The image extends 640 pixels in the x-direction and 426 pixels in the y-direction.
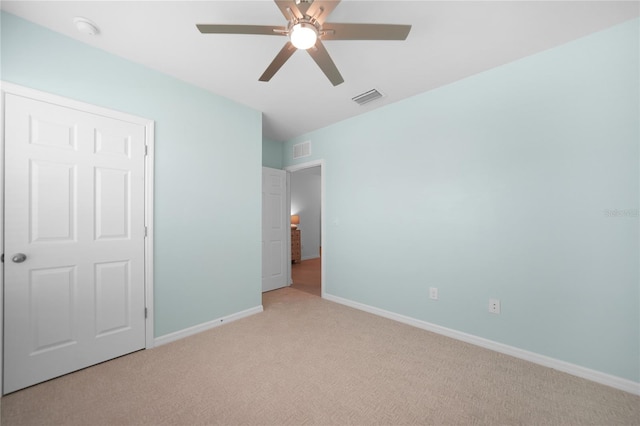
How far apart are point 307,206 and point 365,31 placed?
6.31 metres

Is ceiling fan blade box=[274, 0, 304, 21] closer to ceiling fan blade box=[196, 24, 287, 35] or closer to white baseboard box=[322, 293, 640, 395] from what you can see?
ceiling fan blade box=[196, 24, 287, 35]

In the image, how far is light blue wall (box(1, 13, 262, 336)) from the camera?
1.95 m

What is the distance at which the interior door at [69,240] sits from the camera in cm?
180

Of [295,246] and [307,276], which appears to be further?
[295,246]

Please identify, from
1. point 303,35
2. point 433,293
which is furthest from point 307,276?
point 303,35

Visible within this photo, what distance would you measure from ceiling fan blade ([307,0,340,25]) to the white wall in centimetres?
583

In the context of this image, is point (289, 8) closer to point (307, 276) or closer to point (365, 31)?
point (365, 31)

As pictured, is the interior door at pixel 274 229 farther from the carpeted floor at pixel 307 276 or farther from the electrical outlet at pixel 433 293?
the electrical outlet at pixel 433 293

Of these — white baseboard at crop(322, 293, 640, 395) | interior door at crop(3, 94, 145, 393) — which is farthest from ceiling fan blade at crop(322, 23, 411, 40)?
white baseboard at crop(322, 293, 640, 395)

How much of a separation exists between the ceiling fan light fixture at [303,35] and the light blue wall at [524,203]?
182 centimetres

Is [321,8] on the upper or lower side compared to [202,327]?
upper

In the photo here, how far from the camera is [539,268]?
2.16 m

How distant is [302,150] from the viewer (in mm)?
4184

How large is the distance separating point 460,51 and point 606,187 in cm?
151
